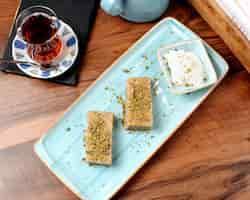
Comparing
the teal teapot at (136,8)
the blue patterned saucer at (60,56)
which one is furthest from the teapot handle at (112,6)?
the blue patterned saucer at (60,56)

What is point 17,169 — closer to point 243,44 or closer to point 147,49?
point 147,49

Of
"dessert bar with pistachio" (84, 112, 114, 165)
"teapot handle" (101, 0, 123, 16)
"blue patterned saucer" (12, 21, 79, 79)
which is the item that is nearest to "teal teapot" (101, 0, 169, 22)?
"teapot handle" (101, 0, 123, 16)

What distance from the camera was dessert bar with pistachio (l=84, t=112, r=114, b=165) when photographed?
84cm

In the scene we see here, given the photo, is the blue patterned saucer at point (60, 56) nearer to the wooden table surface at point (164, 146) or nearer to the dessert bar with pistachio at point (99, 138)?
the wooden table surface at point (164, 146)

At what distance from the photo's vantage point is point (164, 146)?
89 cm

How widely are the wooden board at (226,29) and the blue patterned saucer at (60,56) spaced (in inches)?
10.9

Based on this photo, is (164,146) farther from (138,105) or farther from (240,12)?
(240,12)

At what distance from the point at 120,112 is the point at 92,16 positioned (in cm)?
23

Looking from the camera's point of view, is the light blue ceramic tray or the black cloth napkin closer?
the light blue ceramic tray

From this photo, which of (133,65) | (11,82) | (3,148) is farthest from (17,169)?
(133,65)

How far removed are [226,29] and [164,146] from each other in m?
0.27

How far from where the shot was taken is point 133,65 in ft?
3.12

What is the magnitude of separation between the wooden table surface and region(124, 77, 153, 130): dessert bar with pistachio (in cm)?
7

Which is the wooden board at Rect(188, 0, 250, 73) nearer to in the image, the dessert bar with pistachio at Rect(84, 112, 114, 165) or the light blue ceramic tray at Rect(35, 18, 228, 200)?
the light blue ceramic tray at Rect(35, 18, 228, 200)
